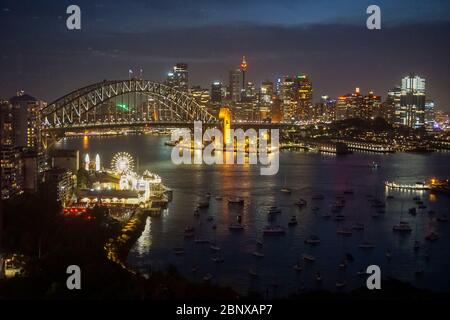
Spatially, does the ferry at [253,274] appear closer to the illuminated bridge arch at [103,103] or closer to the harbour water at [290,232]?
the harbour water at [290,232]

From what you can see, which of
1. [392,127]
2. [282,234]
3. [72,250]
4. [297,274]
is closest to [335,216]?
[282,234]

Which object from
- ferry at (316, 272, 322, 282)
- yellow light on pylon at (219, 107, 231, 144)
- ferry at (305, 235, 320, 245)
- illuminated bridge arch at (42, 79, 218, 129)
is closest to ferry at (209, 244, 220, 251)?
ferry at (305, 235, 320, 245)

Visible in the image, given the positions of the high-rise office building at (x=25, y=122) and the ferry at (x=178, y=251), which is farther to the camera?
the high-rise office building at (x=25, y=122)

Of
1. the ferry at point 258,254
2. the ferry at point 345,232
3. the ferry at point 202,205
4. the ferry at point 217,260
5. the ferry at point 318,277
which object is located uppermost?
the ferry at point 202,205

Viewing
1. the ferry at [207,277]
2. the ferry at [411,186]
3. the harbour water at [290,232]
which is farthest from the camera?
the ferry at [411,186]

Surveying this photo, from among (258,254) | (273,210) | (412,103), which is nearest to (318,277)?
(258,254)

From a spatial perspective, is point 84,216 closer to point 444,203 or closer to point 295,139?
point 444,203

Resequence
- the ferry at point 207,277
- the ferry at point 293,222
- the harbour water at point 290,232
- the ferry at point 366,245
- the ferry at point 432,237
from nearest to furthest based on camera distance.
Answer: the ferry at point 207,277 < the harbour water at point 290,232 < the ferry at point 366,245 < the ferry at point 432,237 < the ferry at point 293,222

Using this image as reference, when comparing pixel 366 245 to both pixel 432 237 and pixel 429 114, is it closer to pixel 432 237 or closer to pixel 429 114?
pixel 432 237

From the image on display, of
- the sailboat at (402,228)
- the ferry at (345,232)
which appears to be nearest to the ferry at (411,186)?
the sailboat at (402,228)
